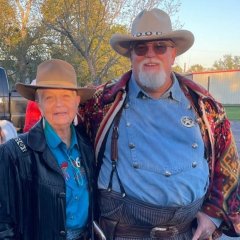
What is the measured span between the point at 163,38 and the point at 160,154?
0.74m

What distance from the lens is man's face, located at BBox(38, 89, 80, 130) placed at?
213 centimetres

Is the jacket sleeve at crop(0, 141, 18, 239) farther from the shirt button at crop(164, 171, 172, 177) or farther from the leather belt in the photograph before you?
the shirt button at crop(164, 171, 172, 177)

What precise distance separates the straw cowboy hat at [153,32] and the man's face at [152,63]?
0.05 meters

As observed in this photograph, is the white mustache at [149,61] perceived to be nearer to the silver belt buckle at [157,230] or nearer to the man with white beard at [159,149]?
the man with white beard at [159,149]

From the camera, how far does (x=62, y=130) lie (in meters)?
2.18

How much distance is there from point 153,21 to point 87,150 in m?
0.95

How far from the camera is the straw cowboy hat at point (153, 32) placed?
2494 millimetres

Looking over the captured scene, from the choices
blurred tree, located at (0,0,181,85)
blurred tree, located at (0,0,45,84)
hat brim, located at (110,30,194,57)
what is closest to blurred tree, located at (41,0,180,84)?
blurred tree, located at (0,0,181,85)

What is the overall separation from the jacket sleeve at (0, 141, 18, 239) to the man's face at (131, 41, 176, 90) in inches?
38.4

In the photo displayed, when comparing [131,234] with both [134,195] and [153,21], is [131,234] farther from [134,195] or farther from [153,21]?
[153,21]

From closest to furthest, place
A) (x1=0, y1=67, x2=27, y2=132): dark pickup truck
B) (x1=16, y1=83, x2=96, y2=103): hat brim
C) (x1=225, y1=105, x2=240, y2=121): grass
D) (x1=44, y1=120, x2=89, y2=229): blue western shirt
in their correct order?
(x1=44, y1=120, x2=89, y2=229): blue western shirt → (x1=16, y1=83, x2=96, y2=103): hat brim → (x1=0, y1=67, x2=27, y2=132): dark pickup truck → (x1=225, y1=105, x2=240, y2=121): grass

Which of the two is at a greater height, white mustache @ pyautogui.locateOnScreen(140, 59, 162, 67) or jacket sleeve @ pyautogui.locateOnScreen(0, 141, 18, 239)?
white mustache @ pyautogui.locateOnScreen(140, 59, 162, 67)

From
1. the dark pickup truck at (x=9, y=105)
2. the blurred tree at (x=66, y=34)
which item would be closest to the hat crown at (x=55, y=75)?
the dark pickup truck at (x=9, y=105)

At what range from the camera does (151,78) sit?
2.46m
